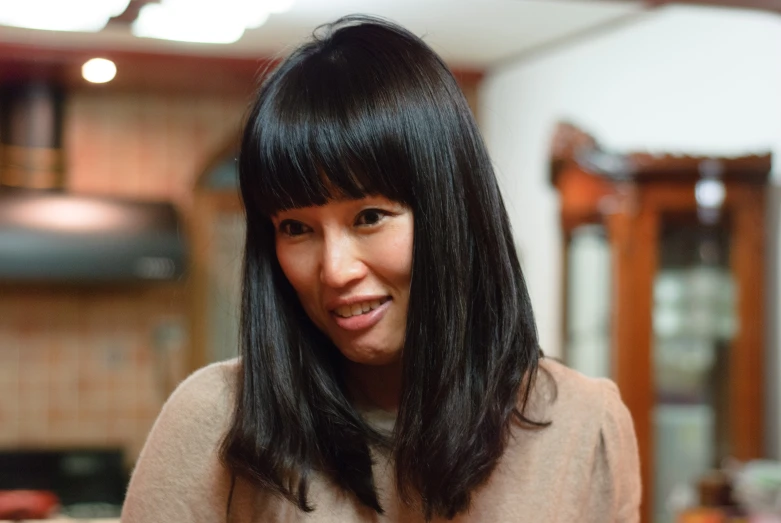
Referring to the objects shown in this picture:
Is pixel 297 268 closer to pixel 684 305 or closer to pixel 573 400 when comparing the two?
pixel 573 400

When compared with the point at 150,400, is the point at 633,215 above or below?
above

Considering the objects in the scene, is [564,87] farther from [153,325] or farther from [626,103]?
[153,325]

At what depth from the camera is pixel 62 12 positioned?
245 cm

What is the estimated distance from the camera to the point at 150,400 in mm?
4680

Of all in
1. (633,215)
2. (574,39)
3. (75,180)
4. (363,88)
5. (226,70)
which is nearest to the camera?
(363,88)

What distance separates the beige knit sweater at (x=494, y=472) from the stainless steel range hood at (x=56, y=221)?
3.27m

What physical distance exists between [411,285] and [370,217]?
8 centimetres

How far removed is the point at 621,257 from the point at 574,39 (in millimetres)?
1282

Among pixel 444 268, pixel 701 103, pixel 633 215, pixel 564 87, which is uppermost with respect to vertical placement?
pixel 564 87

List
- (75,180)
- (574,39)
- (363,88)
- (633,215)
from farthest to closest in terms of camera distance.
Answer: (75,180), (574,39), (633,215), (363,88)

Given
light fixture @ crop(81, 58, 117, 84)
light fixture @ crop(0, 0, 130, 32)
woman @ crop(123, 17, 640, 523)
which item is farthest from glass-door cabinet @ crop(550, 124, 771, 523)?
light fixture @ crop(81, 58, 117, 84)

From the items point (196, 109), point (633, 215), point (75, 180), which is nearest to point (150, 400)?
point (75, 180)

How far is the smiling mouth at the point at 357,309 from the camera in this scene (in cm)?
94

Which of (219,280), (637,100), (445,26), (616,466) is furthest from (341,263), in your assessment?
(219,280)
